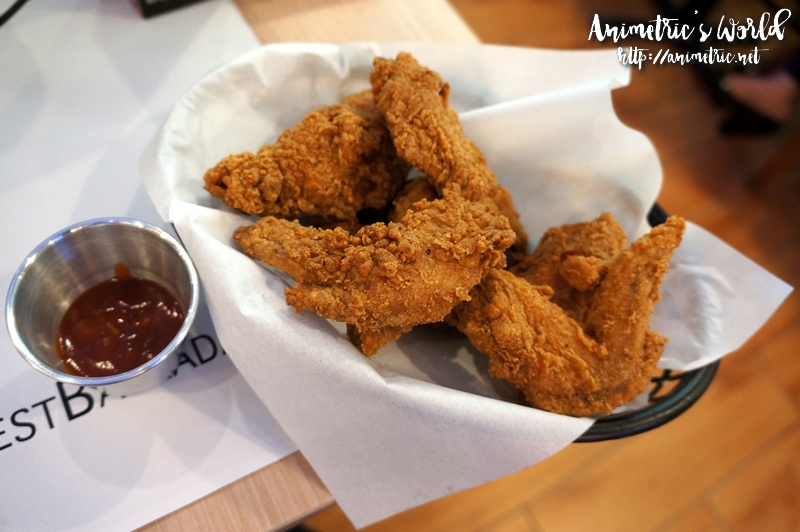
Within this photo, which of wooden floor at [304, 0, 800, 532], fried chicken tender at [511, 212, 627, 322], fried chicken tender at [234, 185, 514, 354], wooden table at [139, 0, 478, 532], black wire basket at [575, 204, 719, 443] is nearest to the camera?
fried chicken tender at [234, 185, 514, 354]

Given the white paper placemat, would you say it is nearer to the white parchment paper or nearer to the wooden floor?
the white parchment paper

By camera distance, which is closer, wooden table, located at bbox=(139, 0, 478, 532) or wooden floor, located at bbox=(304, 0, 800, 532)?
wooden table, located at bbox=(139, 0, 478, 532)

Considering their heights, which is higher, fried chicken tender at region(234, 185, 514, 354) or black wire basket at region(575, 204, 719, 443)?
fried chicken tender at region(234, 185, 514, 354)

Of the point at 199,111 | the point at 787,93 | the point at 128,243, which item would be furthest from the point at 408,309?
the point at 787,93

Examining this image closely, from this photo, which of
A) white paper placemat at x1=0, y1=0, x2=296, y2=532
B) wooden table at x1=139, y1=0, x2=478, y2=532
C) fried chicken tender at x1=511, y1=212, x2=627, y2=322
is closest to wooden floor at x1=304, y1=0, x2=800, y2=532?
white paper placemat at x1=0, y1=0, x2=296, y2=532

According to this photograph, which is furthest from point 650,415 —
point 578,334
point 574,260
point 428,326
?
point 428,326

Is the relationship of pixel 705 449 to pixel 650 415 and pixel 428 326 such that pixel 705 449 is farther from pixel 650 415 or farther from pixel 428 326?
pixel 428 326

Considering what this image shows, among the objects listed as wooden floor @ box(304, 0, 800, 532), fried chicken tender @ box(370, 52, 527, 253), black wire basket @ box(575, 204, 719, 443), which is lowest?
wooden floor @ box(304, 0, 800, 532)

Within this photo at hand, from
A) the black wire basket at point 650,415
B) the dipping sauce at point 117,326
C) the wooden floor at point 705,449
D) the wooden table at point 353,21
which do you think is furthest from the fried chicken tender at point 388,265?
the wooden floor at point 705,449
